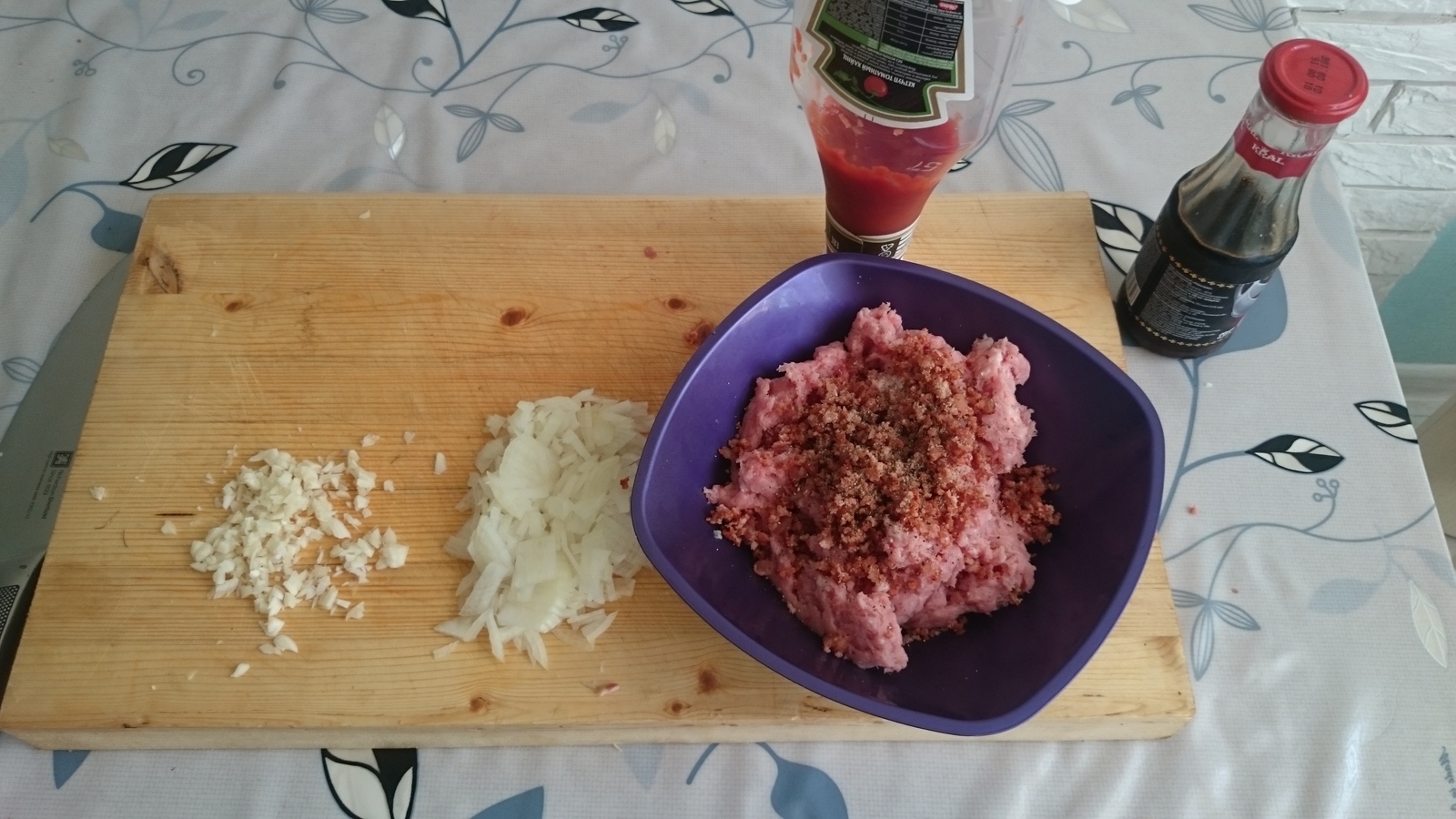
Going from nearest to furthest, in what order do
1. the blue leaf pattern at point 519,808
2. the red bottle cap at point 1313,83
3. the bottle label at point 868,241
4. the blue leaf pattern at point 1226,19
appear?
the red bottle cap at point 1313,83 → the blue leaf pattern at point 519,808 → the bottle label at point 868,241 → the blue leaf pattern at point 1226,19

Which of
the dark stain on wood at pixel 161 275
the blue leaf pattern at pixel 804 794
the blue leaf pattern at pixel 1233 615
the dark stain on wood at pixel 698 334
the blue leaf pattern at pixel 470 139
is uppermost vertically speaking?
the blue leaf pattern at pixel 470 139

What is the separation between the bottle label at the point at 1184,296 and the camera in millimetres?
930

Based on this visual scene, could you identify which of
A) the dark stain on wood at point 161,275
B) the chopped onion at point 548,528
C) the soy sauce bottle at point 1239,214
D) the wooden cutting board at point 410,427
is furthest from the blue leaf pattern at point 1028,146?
the dark stain on wood at point 161,275

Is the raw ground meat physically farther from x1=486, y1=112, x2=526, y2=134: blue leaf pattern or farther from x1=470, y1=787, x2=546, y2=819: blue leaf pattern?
x1=486, y1=112, x2=526, y2=134: blue leaf pattern

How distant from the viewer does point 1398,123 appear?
149 centimetres

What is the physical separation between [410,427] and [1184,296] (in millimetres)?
849

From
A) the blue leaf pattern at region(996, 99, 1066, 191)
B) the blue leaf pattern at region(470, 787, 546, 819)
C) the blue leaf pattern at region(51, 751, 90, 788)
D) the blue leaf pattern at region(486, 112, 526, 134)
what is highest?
the blue leaf pattern at region(996, 99, 1066, 191)

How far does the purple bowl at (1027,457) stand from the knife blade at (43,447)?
66 cm

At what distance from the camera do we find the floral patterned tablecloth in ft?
2.86

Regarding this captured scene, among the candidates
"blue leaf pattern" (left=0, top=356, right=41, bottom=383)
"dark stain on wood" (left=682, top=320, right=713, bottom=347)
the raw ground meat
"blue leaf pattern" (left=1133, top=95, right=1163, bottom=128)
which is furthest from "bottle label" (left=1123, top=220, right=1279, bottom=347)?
"blue leaf pattern" (left=0, top=356, right=41, bottom=383)

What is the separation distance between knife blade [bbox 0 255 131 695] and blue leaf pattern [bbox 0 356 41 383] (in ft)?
0.09

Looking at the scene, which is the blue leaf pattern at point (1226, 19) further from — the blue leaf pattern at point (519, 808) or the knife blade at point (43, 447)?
the knife blade at point (43, 447)

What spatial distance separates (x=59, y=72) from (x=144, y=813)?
1087 mm

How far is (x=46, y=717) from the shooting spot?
855 mm
